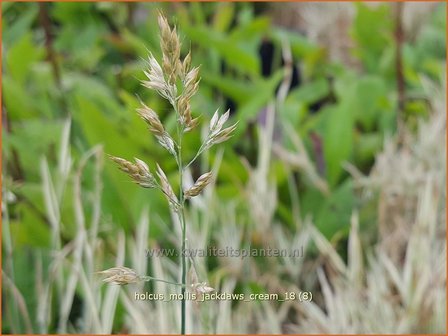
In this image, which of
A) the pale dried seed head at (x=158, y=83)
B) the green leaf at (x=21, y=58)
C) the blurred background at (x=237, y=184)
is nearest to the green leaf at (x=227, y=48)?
the blurred background at (x=237, y=184)

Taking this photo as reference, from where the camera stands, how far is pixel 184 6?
200cm

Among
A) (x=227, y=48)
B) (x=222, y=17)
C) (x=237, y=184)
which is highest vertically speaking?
(x=222, y=17)

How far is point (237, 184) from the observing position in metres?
1.36

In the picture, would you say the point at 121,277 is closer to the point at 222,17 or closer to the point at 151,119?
the point at 151,119

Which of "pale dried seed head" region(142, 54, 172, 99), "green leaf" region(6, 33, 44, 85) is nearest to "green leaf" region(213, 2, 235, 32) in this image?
"green leaf" region(6, 33, 44, 85)

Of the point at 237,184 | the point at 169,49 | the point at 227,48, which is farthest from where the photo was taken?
the point at 227,48

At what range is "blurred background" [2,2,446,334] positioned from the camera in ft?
3.46

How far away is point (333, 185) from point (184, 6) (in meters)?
0.81

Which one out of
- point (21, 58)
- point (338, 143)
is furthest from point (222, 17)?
point (338, 143)

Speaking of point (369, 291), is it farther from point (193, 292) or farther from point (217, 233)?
point (193, 292)

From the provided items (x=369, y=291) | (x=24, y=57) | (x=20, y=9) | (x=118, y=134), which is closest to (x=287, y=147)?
(x=118, y=134)

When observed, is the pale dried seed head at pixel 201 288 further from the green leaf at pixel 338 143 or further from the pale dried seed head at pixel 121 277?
the green leaf at pixel 338 143

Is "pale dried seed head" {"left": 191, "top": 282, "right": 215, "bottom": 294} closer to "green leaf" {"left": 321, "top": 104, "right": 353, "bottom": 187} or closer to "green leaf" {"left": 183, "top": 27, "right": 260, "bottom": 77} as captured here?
"green leaf" {"left": 321, "top": 104, "right": 353, "bottom": 187}

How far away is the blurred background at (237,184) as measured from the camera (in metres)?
1.05
